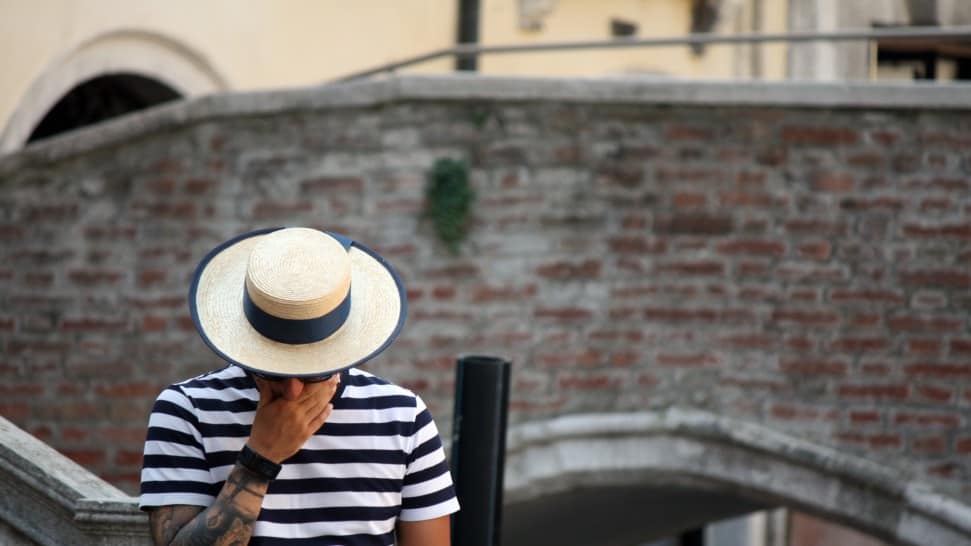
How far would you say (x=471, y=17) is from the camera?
7.81 metres

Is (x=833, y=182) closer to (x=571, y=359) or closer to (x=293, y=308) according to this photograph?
(x=571, y=359)

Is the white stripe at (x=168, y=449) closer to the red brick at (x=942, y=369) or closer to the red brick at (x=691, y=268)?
the red brick at (x=691, y=268)

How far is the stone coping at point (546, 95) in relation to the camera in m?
4.90

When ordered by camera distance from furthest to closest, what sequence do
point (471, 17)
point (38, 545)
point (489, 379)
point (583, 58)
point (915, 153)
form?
point (583, 58)
point (471, 17)
point (915, 153)
point (489, 379)
point (38, 545)

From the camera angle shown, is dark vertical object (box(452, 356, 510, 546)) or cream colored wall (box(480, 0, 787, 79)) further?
cream colored wall (box(480, 0, 787, 79))

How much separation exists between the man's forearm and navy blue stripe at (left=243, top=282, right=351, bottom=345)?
0.20 m

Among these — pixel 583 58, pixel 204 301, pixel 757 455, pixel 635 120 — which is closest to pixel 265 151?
pixel 635 120

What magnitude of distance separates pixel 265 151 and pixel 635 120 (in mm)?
1384

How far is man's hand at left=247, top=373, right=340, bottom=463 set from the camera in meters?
1.80

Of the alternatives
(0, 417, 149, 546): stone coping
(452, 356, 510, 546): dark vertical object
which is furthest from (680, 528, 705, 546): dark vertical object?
(0, 417, 149, 546): stone coping

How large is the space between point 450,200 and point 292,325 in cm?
317

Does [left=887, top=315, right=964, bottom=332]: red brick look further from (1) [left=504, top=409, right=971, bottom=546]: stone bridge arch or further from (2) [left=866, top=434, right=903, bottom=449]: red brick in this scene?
(1) [left=504, top=409, right=971, bottom=546]: stone bridge arch

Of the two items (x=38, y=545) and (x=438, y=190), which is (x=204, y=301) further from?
(x=438, y=190)

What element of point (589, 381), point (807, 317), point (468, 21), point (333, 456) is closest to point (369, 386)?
point (333, 456)
